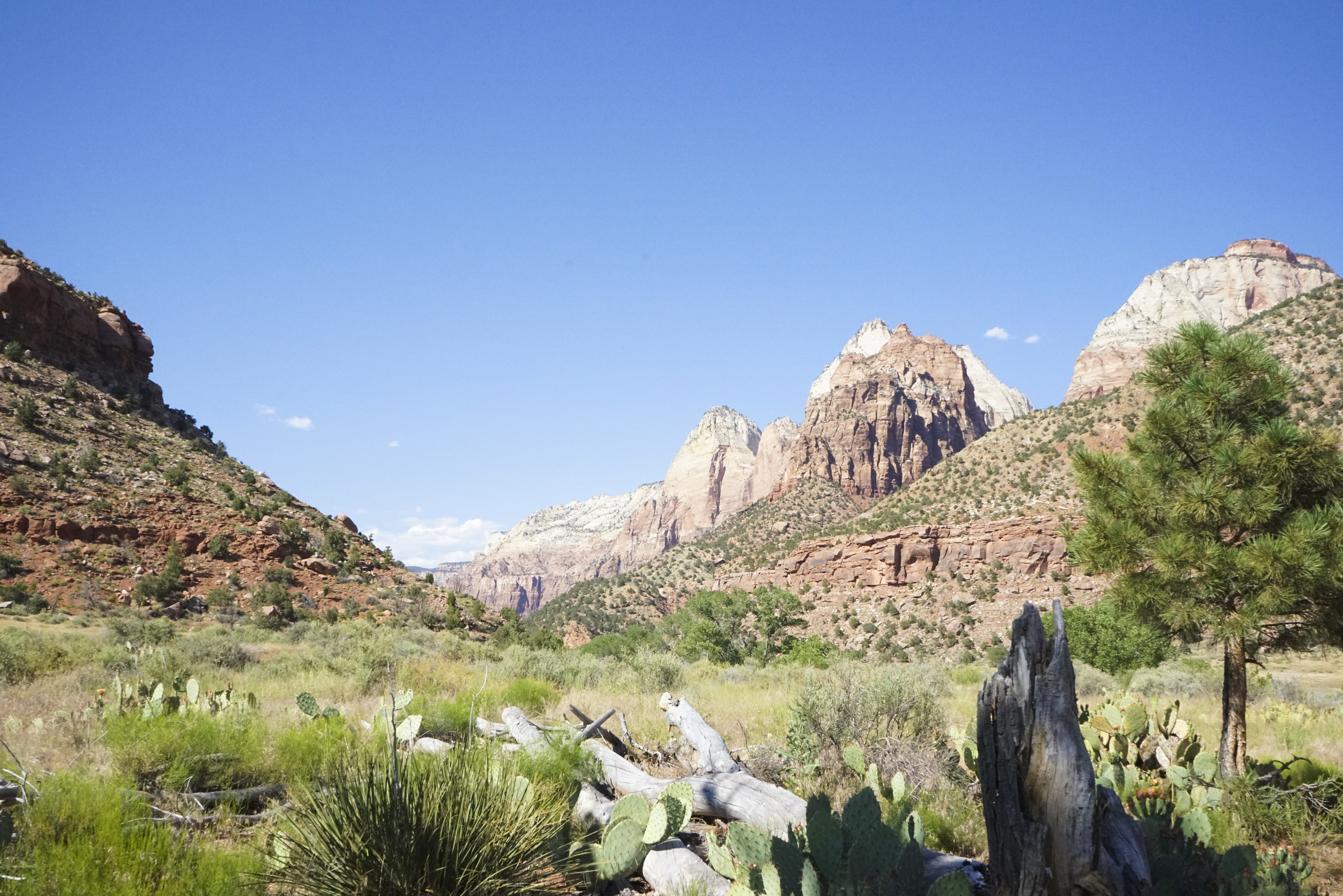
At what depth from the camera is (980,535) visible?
45.3 m

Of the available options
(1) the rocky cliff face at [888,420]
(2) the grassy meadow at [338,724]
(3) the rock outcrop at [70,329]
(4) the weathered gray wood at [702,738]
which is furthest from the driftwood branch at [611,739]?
(1) the rocky cliff face at [888,420]

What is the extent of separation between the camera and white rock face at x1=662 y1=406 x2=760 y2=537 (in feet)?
531

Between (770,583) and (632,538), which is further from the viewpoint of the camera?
(632,538)

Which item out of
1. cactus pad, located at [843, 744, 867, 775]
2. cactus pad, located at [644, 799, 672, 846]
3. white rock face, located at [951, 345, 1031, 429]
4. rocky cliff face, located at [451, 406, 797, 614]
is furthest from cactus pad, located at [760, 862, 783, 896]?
white rock face, located at [951, 345, 1031, 429]

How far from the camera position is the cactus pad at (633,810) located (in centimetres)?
434

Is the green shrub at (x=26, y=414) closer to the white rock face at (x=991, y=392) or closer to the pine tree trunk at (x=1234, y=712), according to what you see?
the pine tree trunk at (x=1234, y=712)

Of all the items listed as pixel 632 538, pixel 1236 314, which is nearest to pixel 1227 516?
pixel 1236 314

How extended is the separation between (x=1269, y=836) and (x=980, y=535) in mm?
42416

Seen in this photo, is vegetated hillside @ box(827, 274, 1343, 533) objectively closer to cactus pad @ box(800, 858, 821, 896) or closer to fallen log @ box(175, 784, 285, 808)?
cactus pad @ box(800, 858, 821, 896)

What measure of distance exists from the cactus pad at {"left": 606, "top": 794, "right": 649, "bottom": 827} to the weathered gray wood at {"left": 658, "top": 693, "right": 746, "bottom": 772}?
6.17 feet

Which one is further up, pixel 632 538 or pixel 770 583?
pixel 632 538

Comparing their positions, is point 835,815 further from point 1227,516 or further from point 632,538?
point 632,538

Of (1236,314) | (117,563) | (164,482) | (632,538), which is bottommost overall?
(117,563)

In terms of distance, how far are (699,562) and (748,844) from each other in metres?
70.0
